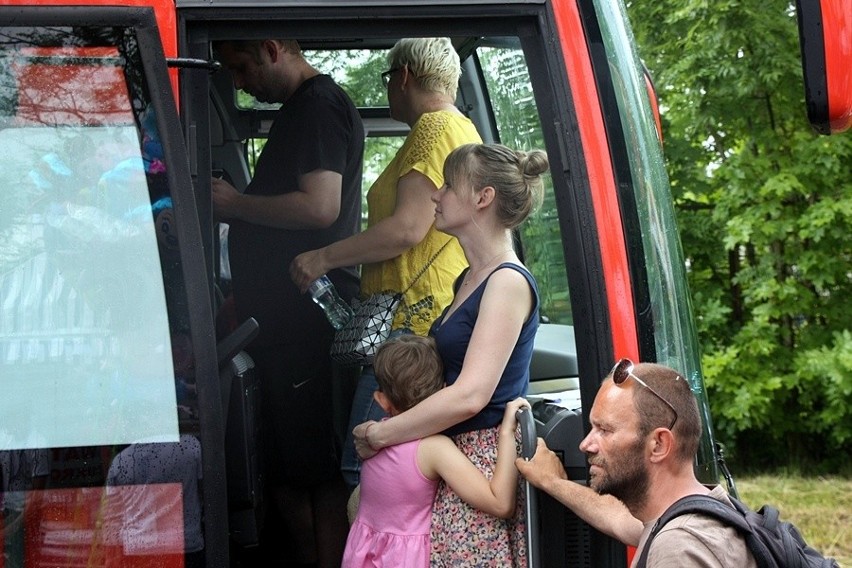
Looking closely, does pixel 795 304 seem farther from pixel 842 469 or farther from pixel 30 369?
pixel 30 369

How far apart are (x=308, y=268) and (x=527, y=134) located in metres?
1.22

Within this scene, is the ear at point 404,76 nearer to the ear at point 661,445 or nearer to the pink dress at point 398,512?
the pink dress at point 398,512

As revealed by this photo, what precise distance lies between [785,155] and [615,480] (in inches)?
285

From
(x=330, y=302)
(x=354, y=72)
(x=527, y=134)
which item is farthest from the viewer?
(x=354, y=72)

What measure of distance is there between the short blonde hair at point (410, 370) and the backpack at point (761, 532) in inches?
36.5

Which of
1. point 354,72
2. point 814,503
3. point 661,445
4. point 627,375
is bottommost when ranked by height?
point 814,503

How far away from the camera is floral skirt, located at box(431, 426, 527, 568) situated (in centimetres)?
271

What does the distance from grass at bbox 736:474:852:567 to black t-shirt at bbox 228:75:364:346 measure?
4307mm

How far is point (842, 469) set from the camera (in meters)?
9.12

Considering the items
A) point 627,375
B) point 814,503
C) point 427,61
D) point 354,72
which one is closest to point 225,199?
point 427,61

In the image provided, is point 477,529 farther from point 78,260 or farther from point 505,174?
point 78,260

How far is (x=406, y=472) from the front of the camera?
279 centimetres

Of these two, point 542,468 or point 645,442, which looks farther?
point 542,468

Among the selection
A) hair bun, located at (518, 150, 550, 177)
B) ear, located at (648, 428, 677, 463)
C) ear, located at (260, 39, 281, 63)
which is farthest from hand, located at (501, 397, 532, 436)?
ear, located at (260, 39, 281, 63)
